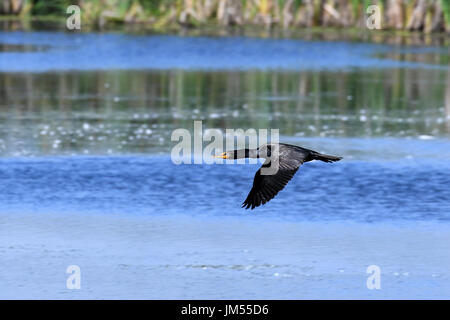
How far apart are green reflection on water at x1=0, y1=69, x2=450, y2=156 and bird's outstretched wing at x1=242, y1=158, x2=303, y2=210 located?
6.36m

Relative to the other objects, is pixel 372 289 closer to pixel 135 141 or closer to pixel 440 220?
pixel 440 220

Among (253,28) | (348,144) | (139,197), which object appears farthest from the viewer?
(253,28)

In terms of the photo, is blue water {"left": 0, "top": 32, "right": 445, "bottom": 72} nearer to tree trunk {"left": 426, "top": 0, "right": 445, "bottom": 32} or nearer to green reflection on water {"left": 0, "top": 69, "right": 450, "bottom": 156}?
green reflection on water {"left": 0, "top": 69, "right": 450, "bottom": 156}

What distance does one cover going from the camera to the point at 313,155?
8.99 m

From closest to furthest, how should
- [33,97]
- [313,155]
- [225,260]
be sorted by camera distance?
[313,155], [225,260], [33,97]

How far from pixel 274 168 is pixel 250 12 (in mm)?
34997

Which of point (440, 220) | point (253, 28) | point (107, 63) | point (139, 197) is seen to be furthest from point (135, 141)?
point (253, 28)

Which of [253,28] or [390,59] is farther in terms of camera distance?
[253,28]

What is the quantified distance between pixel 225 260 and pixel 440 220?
2749 mm

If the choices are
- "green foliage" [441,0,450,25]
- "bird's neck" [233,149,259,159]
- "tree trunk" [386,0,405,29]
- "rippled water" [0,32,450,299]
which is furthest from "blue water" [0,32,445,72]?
"bird's neck" [233,149,259,159]

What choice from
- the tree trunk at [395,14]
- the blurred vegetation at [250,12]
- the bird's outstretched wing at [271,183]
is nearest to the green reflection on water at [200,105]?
the bird's outstretched wing at [271,183]

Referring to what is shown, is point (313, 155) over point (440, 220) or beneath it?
over

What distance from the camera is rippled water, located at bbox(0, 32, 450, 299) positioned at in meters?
9.19

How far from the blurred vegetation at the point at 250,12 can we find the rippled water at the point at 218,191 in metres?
12.1
